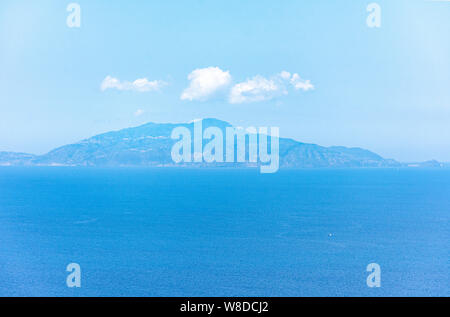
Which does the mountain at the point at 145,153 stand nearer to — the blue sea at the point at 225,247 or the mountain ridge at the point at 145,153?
the mountain ridge at the point at 145,153

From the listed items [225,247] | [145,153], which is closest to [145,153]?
[145,153]

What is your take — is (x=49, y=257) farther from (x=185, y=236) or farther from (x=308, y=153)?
(x=308, y=153)

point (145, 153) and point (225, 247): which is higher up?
point (145, 153)

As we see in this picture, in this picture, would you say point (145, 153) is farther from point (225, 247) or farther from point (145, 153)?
point (225, 247)

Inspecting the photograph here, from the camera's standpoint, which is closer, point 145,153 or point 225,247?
point 225,247

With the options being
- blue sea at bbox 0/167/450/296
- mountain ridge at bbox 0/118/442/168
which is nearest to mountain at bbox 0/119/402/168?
mountain ridge at bbox 0/118/442/168

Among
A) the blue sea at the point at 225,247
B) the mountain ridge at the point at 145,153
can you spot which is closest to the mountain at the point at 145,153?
the mountain ridge at the point at 145,153
